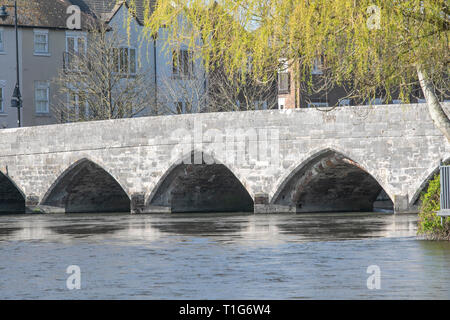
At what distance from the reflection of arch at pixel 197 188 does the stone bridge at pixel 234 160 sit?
33mm

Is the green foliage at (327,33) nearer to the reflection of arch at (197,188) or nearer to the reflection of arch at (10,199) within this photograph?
the reflection of arch at (197,188)

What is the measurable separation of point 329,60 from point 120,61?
30247mm

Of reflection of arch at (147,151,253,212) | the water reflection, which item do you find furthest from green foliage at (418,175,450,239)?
reflection of arch at (147,151,253,212)

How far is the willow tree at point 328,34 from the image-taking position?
1312 centimetres

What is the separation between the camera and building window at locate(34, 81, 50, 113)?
44812 mm

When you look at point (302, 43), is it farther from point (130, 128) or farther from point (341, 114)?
point (130, 128)

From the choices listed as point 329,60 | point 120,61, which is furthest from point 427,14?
point 120,61

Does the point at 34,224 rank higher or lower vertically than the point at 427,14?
lower

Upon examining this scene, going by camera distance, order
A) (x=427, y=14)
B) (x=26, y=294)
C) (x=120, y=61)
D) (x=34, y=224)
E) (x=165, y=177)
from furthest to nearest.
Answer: (x=120, y=61) → (x=165, y=177) → (x=34, y=224) → (x=427, y=14) → (x=26, y=294)

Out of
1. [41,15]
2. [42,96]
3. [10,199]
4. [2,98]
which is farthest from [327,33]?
[41,15]

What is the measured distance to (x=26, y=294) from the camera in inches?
446

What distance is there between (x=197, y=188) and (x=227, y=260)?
1798 cm

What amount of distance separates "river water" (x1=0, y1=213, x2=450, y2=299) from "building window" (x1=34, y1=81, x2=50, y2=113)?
19.8 metres

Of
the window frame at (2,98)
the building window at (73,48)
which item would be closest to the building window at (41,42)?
the building window at (73,48)
